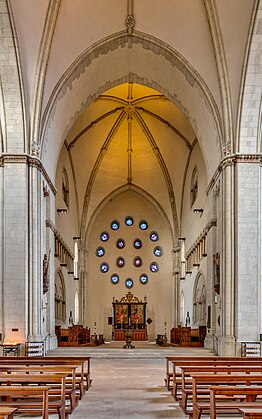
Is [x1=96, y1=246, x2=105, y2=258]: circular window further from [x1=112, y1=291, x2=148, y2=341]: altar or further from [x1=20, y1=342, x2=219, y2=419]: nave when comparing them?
[x1=20, y1=342, x2=219, y2=419]: nave

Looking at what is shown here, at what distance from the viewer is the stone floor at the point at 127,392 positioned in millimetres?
10000

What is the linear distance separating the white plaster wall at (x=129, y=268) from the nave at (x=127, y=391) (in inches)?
711

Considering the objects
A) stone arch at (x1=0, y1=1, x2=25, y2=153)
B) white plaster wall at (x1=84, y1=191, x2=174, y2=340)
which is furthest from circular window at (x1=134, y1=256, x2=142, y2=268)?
stone arch at (x1=0, y1=1, x2=25, y2=153)

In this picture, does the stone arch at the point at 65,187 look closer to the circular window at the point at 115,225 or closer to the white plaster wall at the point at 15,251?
the circular window at the point at 115,225

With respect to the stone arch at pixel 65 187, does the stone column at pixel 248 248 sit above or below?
below

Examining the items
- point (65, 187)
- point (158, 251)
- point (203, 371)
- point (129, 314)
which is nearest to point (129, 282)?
point (129, 314)

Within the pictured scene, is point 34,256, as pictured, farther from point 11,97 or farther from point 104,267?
point 104,267

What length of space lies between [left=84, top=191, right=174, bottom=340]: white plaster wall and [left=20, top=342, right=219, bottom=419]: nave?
59.3ft

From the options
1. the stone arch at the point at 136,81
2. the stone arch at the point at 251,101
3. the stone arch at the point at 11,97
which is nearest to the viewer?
the stone arch at the point at 11,97

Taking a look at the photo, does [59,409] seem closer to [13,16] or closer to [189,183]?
[13,16]

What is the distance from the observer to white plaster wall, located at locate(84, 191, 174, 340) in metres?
39.7

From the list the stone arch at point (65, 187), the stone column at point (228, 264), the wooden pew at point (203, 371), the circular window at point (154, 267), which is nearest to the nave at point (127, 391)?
the wooden pew at point (203, 371)

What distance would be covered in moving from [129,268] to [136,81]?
17.0 m

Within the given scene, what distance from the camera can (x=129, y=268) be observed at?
40656 millimetres
